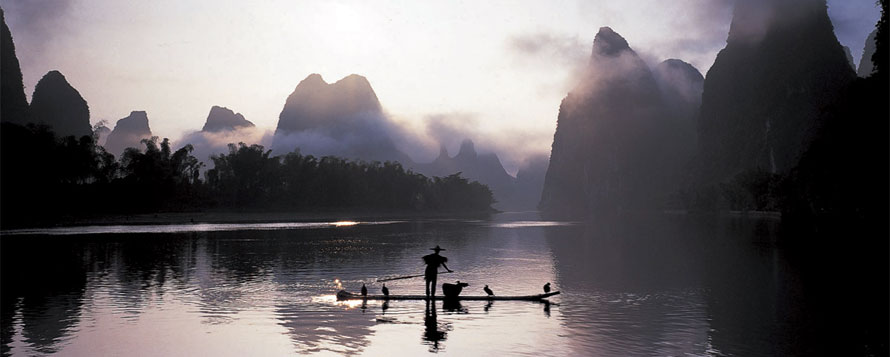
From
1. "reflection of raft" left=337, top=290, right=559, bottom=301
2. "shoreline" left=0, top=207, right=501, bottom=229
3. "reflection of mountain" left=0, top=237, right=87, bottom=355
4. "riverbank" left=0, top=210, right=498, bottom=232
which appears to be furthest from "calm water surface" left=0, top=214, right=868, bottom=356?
"riverbank" left=0, top=210, right=498, bottom=232

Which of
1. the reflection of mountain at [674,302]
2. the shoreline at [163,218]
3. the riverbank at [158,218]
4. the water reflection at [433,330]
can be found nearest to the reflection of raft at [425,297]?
the reflection of mountain at [674,302]

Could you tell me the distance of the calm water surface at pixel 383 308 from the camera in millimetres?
20125

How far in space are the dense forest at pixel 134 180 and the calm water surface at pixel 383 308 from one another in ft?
228

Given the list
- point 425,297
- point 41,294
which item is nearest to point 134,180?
point 41,294

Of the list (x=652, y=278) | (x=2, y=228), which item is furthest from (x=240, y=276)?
(x=2, y=228)

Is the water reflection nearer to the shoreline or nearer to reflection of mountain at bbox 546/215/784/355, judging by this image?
reflection of mountain at bbox 546/215/784/355

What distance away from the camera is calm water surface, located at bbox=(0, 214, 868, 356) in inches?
792

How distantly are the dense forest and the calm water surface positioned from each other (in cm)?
6962

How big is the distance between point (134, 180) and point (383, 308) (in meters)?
122

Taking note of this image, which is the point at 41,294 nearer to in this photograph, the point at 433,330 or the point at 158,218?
the point at 433,330

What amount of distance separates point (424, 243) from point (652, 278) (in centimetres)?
3592

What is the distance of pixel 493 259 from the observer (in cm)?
5244

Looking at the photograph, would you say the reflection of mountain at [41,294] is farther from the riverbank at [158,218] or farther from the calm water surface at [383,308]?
the riverbank at [158,218]

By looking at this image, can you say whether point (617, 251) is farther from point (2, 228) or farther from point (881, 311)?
point (2, 228)
